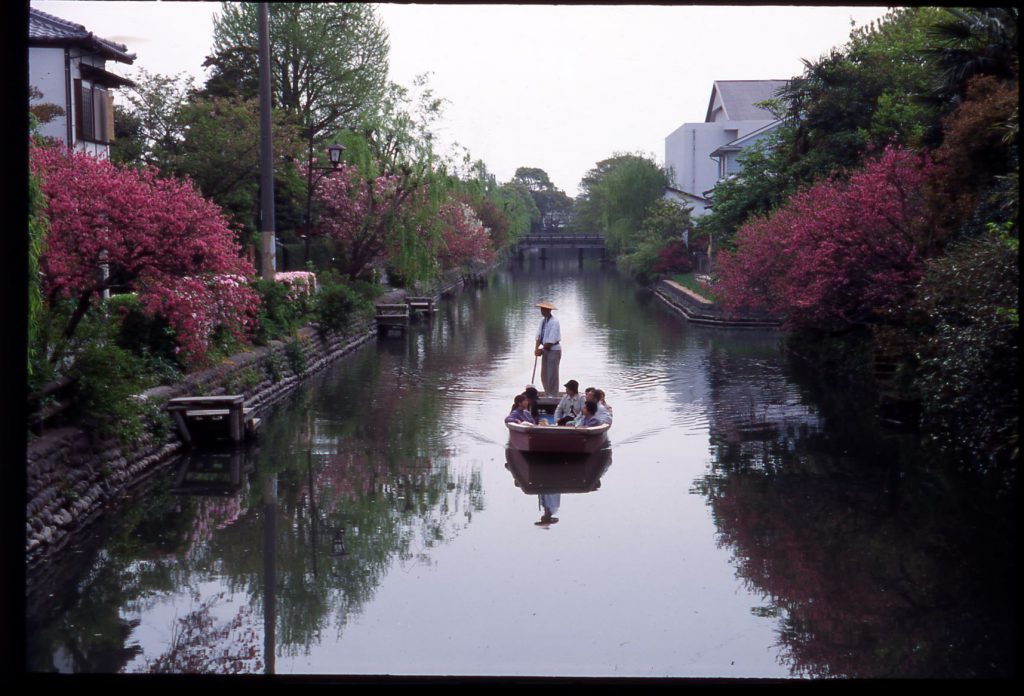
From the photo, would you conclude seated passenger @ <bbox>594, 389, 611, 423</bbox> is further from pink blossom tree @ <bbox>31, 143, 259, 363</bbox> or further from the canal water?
pink blossom tree @ <bbox>31, 143, 259, 363</bbox>

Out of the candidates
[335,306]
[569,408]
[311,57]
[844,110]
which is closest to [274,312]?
[335,306]

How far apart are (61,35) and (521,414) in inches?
694

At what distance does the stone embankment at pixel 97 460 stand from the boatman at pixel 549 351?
5.27 metres

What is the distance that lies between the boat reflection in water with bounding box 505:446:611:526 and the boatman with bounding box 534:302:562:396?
2.96 metres

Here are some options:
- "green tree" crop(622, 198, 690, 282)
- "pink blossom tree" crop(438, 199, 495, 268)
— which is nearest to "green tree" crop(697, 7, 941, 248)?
"pink blossom tree" crop(438, 199, 495, 268)

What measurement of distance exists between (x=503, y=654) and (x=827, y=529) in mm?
5055

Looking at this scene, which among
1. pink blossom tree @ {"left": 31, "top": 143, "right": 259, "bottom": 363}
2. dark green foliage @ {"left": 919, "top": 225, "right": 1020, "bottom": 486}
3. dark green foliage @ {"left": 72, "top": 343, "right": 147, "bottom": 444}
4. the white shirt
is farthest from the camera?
the white shirt

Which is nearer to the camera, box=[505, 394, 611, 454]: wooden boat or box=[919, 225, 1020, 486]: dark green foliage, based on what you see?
box=[919, 225, 1020, 486]: dark green foliage

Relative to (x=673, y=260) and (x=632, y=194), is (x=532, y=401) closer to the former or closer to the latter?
(x=673, y=260)

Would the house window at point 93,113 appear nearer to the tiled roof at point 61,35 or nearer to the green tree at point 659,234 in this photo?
the tiled roof at point 61,35

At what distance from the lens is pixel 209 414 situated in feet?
52.6

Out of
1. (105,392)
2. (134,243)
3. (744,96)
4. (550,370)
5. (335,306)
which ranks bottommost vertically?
(550,370)

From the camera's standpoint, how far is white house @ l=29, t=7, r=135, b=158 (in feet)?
86.4

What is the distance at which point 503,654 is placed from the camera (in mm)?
8055
